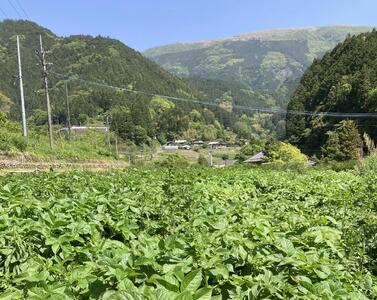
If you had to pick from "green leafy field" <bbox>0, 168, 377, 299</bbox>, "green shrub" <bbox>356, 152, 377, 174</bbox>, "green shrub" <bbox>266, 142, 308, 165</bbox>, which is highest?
"green leafy field" <bbox>0, 168, 377, 299</bbox>

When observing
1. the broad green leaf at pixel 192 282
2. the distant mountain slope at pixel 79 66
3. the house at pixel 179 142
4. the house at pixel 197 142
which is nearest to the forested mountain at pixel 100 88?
the distant mountain slope at pixel 79 66

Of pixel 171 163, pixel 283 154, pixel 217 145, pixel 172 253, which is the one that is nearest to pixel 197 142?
pixel 217 145

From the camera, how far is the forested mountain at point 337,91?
6850 centimetres

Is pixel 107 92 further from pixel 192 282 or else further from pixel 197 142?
pixel 192 282

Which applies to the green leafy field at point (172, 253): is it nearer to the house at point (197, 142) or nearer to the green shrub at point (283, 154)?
the green shrub at point (283, 154)

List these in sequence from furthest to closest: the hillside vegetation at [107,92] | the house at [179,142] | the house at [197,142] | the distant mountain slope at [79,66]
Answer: the distant mountain slope at [79,66] → the house at [197,142] → the house at [179,142] → the hillside vegetation at [107,92]

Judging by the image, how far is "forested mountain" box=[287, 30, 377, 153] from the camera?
68.5m

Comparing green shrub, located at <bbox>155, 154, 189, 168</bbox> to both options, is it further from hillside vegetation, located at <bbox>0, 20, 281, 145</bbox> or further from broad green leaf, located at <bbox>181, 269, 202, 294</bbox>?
hillside vegetation, located at <bbox>0, 20, 281, 145</bbox>

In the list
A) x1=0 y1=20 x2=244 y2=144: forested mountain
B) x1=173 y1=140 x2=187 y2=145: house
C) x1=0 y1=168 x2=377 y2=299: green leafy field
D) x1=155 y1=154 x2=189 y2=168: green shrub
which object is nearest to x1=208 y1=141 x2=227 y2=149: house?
x1=173 y1=140 x2=187 y2=145: house

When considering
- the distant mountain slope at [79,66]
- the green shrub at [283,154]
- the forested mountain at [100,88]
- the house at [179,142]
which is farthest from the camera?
the distant mountain slope at [79,66]

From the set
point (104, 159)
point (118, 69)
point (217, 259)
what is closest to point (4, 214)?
point (217, 259)

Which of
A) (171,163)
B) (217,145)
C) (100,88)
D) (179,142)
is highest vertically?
(100,88)

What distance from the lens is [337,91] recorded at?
7569 centimetres

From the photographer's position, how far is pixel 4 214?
4.17 metres
